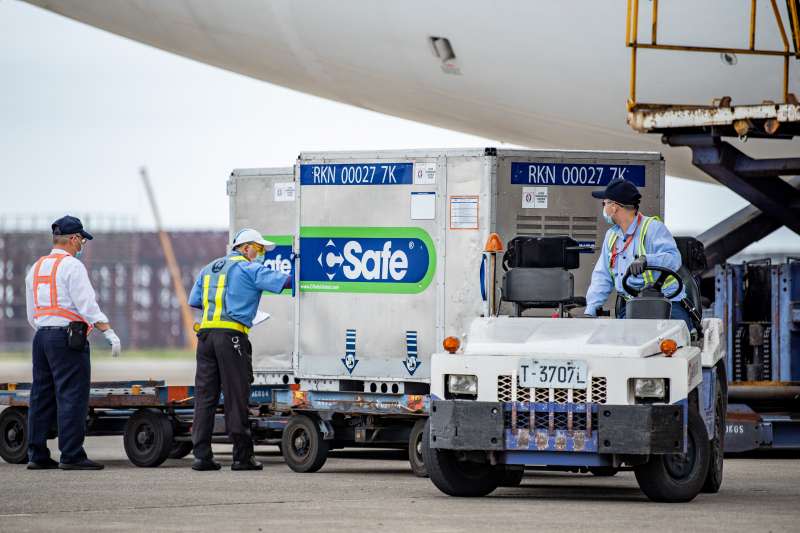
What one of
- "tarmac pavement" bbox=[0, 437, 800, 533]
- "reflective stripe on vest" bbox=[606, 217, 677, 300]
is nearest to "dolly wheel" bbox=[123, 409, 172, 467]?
"tarmac pavement" bbox=[0, 437, 800, 533]

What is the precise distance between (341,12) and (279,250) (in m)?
3.10

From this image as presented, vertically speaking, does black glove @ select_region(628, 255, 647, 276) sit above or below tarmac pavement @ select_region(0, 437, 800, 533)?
above

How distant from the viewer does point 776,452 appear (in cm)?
1434

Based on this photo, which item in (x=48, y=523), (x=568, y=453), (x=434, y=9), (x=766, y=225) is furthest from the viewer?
(x=766, y=225)

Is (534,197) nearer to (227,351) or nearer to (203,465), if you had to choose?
(227,351)

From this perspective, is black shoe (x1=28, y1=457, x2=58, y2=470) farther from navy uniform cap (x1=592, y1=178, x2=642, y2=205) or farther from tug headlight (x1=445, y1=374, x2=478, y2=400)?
navy uniform cap (x1=592, y1=178, x2=642, y2=205)

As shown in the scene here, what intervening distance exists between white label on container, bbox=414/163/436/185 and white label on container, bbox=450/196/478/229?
0.23 m

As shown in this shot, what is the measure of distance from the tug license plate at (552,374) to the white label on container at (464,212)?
2.97 meters

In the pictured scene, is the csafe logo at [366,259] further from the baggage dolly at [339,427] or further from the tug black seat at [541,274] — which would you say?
the tug black seat at [541,274]

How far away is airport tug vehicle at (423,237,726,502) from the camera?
8039 mm

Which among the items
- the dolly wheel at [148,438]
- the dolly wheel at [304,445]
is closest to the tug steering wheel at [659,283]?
the dolly wheel at [304,445]

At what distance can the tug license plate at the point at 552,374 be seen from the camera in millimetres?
8133

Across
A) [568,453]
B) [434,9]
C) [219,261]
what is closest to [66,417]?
[219,261]

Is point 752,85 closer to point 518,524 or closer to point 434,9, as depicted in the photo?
point 434,9
